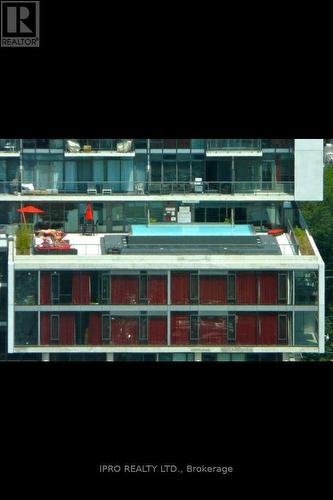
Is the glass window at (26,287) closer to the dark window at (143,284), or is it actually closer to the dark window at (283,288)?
the dark window at (143,284)

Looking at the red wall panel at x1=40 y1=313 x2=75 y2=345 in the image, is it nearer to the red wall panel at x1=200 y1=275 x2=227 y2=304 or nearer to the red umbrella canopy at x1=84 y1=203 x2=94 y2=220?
the red wall panel at x1=200 y1=275 x2=227 y2=304

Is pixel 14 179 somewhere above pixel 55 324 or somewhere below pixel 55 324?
above
